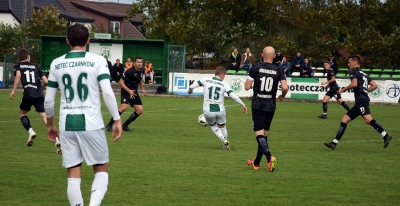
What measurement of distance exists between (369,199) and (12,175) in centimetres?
511

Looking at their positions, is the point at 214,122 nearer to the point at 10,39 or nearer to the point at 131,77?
the point at 131,77

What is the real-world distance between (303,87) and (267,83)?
2430cm

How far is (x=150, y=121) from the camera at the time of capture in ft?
75.0

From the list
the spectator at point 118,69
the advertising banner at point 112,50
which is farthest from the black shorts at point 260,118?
the advertising banner at point 112,50

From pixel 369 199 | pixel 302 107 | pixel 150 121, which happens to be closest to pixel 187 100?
pixel 302 107

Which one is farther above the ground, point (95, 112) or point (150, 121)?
point (95, 112)

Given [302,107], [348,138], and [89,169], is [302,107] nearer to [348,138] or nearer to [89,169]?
[348,138]

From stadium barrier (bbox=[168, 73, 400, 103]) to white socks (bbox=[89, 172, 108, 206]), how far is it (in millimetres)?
27955

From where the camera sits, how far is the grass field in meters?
9.25

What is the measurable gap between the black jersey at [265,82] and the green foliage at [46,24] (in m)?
43.6

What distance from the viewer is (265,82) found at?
11852 millimetres

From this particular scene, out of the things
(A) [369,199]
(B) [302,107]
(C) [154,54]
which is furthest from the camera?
(C) [154,54]

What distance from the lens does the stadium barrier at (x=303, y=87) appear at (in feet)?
113

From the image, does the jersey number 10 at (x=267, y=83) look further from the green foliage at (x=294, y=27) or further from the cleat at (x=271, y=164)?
the green foliage at (x=294, y=27)
